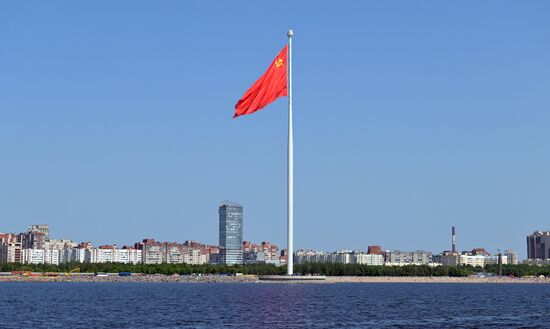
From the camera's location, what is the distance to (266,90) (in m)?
90.9

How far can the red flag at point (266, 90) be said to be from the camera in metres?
89.6

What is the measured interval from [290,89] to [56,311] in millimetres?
33659

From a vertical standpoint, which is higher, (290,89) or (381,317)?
(290,89)

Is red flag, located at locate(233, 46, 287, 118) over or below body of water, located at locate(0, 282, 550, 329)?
over

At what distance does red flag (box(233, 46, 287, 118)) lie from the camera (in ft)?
294

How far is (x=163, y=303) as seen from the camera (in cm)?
8719

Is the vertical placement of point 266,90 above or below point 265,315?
above

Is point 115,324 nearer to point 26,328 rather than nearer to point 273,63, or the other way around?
point 26,328

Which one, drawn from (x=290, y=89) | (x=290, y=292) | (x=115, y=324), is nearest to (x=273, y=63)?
(x=290, y=89)

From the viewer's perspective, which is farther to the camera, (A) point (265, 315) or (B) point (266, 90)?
(B) point (266, 90)

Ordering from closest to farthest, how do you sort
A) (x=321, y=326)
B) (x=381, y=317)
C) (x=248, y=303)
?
(x=321, y=326)
(x=381, y=317)
(x=248, y=303)

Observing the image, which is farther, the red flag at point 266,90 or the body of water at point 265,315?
the red flag at point 266,90

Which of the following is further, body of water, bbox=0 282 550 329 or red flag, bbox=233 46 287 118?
red flag, bbox=233 46 287 118

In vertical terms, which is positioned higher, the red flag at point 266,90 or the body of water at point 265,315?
the red flag at point 266,90
